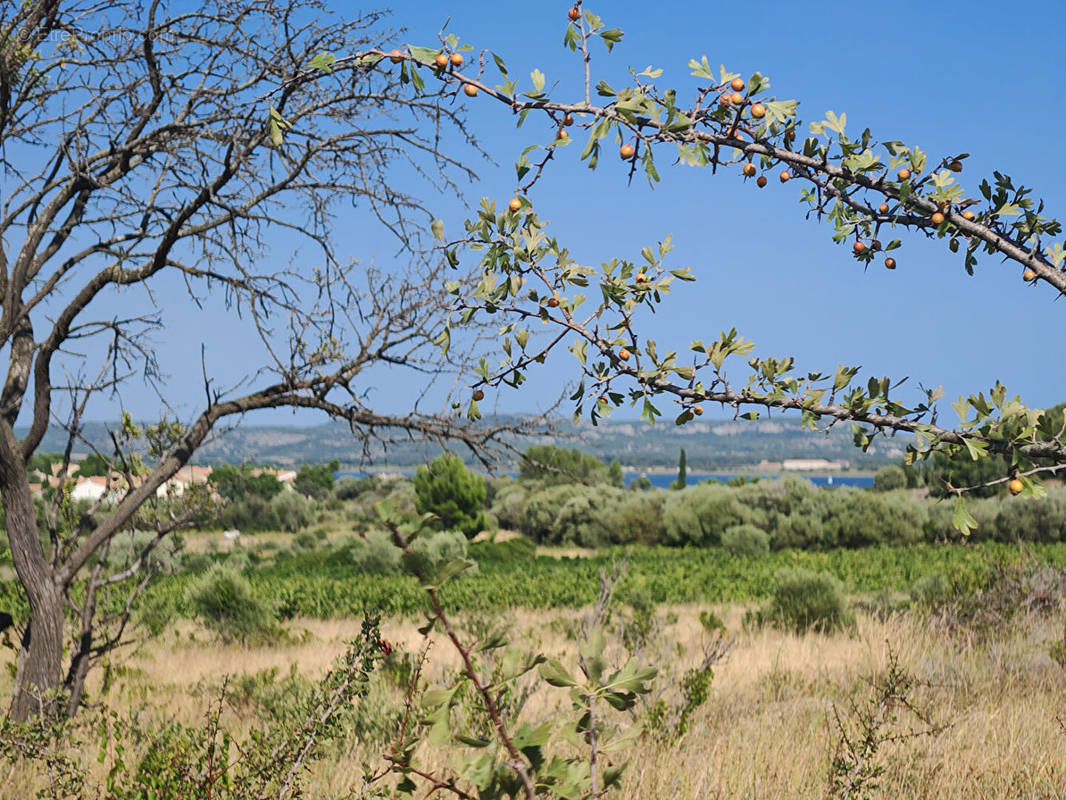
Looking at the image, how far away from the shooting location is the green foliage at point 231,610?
1162 cm

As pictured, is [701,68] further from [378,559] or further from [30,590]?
[378,559]

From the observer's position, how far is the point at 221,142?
487 cm

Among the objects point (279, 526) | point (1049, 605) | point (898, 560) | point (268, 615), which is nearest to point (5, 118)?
point (268, 615)

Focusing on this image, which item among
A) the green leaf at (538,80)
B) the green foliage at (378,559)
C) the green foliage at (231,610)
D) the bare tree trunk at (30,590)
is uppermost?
the green leaf at (538,80)

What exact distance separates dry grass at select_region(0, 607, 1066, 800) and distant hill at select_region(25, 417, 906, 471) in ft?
4.49

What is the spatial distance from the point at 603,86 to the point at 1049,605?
29.9ft

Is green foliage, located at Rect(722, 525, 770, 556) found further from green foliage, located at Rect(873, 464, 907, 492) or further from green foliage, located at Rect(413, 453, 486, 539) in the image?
green foliage, located at Rect(873, 464, 907, 492)

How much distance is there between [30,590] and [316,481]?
53206mm

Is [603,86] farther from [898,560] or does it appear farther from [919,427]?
[898,560]

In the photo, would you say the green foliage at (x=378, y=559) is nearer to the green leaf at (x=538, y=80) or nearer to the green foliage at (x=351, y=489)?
the green leaf at (x=538, y=80)

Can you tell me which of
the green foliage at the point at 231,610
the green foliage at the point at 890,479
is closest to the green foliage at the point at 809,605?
the green foliage at the point at 231,610

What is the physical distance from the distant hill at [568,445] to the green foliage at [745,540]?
3893 millimetres

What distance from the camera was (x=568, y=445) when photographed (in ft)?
16.2

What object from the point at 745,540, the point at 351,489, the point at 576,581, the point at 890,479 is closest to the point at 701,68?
the point at 576,581
